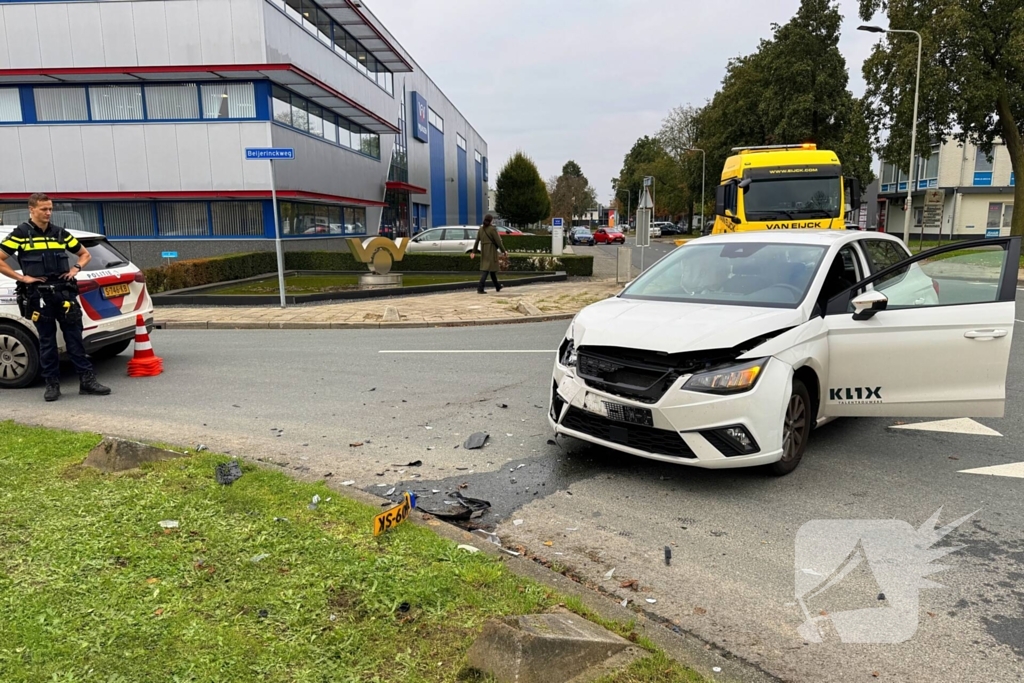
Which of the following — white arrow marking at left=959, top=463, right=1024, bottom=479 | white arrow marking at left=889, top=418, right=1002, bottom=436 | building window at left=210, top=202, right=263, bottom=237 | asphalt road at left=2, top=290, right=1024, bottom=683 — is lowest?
asphalt road at left=2, top=290, right=1024, bottom=683

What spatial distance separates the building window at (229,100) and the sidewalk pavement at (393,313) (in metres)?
9.92

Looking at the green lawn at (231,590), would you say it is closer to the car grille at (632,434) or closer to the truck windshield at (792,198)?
the car grille at (632,434)

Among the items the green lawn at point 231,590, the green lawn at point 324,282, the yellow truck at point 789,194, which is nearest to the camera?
the green lawn at point 231,590

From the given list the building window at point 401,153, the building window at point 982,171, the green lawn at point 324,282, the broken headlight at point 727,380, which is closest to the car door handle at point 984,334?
the broken headlight at point 727,380

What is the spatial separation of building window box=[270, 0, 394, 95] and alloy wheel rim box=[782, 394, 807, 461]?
2288 cm

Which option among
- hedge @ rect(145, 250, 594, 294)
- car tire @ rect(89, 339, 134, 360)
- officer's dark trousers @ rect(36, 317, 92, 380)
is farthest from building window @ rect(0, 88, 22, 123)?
officer's dark trousers @ rect(36, 317, 92, 380)

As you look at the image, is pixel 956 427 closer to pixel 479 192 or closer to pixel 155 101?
pixel 155 101

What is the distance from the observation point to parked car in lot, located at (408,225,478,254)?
2698cm

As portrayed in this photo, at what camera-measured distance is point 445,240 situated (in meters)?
27.2

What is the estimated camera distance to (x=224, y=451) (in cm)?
531

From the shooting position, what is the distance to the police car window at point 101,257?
7.80 meters

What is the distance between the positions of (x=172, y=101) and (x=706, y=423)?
22887 mm

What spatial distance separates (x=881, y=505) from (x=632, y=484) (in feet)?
4.98

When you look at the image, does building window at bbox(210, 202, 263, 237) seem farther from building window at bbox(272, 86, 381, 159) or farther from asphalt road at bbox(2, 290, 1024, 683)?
asphalt road at bbox(2, 290, 1024, 683)
